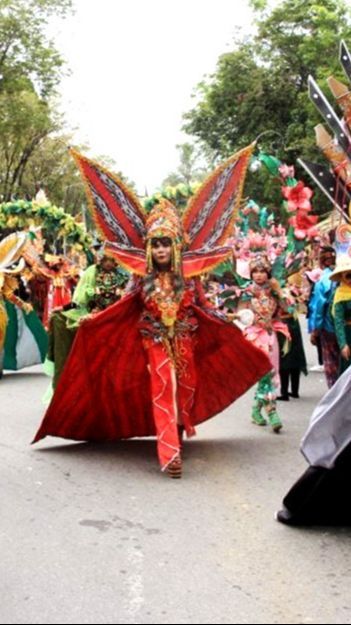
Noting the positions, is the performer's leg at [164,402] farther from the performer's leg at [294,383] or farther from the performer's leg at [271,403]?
the performer's leg at [294,383]

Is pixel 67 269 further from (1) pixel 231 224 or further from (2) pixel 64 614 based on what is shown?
(2) pixel 64 614

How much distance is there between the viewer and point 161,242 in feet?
22.6

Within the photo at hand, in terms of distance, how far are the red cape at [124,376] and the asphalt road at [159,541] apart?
0.68ft

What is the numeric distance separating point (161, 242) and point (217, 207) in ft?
2.43

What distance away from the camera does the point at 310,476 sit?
5070mm

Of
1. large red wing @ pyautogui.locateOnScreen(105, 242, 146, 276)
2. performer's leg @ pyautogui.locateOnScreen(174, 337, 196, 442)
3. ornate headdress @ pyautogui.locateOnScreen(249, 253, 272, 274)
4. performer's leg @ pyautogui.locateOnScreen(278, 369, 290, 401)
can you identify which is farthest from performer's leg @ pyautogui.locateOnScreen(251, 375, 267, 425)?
large red wing @ pyautogui.locateOnScreen(105, 242, 146, 276)

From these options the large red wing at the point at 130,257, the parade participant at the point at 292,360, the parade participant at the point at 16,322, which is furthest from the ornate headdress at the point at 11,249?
the large red wing at the point at 130,257

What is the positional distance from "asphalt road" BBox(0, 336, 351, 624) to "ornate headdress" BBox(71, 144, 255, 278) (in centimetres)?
151

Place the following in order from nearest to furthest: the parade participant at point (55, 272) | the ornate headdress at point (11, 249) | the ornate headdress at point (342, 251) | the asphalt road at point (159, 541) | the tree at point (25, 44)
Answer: the asphalt road at point (159, 541)
the ornate headdress at point (342, 251)
the ornate headdress at point (11, 249)
the parade participant at point (55, 272)
the tree at point (25, 44)

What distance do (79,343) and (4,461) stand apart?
1.04 m

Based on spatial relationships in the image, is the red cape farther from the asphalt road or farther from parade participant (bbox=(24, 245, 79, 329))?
parade participant (bbox=(24, 245, 79, 329))

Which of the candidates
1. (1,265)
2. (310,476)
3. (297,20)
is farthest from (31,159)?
(310,476)

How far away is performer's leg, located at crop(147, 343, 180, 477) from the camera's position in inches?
258

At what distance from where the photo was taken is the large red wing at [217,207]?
7.36 metres
